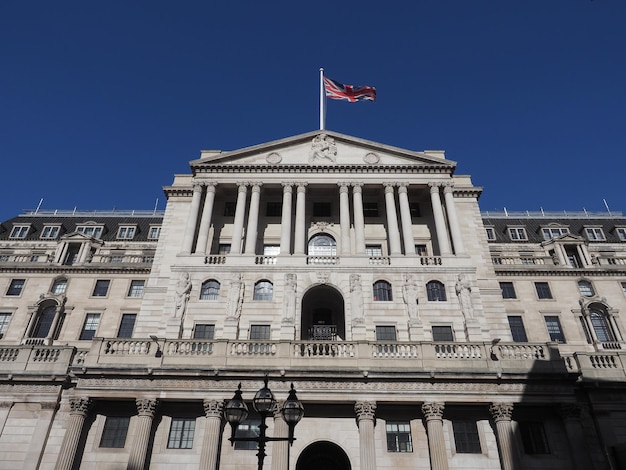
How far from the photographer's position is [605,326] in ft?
141

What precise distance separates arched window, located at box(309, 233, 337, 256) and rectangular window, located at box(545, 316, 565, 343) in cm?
2255

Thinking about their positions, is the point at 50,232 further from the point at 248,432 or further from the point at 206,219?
the point at 248,432

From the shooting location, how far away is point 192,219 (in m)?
36.8

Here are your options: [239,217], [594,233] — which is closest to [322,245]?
[239,217]

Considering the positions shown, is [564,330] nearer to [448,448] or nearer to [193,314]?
[448,448]

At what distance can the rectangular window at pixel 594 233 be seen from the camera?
54.2 m

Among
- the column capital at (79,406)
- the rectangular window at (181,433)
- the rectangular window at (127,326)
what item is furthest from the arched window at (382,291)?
the rectangular window at (127,326)

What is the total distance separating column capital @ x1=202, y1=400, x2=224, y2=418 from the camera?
81.4 ft

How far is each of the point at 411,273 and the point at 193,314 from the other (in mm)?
16311

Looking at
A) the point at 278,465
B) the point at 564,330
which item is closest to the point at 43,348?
the point at 278,465

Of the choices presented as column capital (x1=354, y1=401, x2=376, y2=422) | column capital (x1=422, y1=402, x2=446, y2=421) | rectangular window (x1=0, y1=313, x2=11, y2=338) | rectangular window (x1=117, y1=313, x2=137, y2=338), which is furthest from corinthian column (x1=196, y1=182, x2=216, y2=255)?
rectangular window (x1=0, y1=313, x2=11, y2=338)

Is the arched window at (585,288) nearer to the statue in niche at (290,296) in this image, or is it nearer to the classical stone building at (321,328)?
the classical stone building at (321,328)

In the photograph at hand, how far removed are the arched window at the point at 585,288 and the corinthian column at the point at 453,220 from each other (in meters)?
17.4

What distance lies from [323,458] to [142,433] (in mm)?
10523
